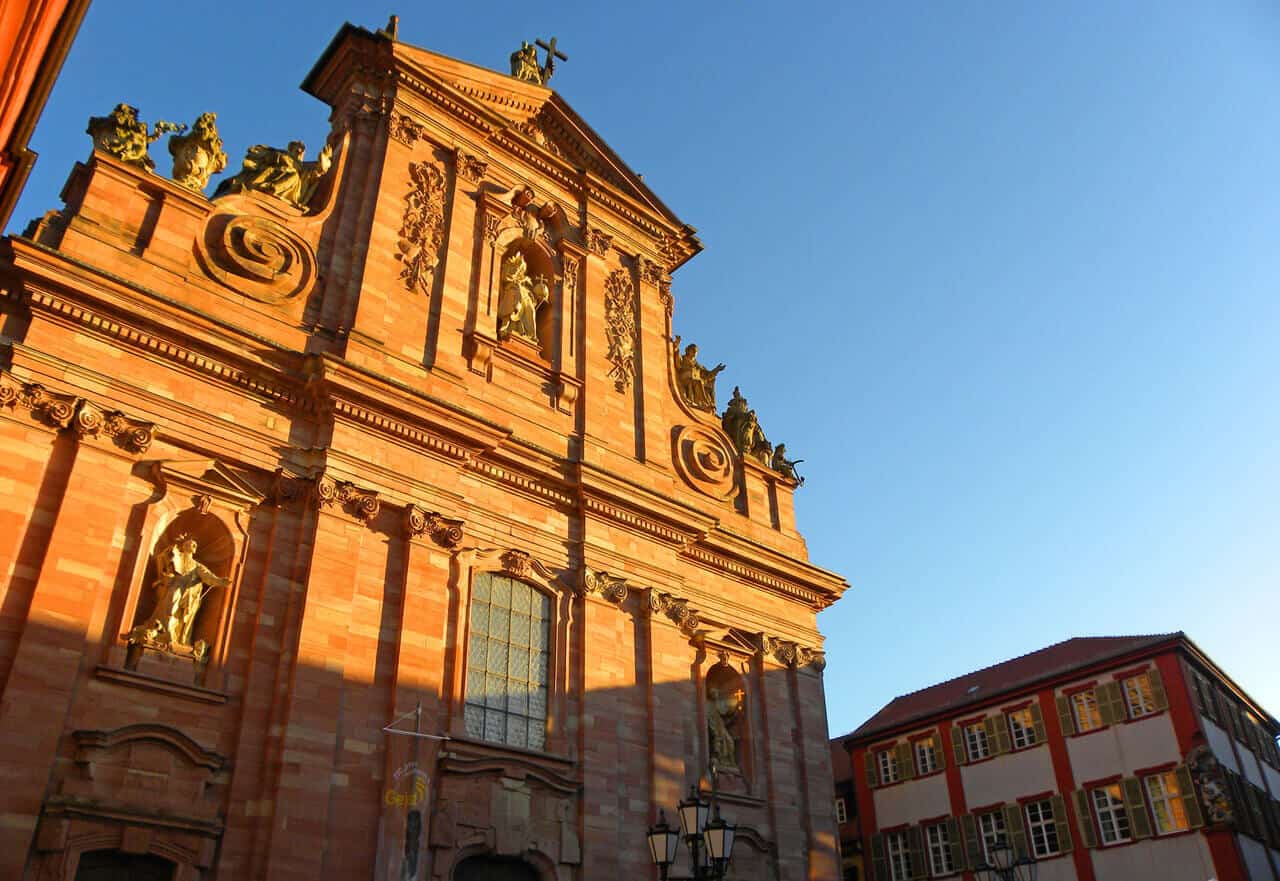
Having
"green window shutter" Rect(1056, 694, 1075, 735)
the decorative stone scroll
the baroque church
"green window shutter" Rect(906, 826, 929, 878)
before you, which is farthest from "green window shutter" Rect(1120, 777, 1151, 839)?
the decorative stone scroll

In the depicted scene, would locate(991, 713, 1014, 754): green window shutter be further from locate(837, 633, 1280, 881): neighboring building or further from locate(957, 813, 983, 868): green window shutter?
locate(957, 813, 983, 868): green window shutter

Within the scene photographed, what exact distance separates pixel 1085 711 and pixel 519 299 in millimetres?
20697

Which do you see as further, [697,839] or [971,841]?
[971,841]

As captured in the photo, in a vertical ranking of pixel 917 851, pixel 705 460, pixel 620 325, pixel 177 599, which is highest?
pixel 620 325

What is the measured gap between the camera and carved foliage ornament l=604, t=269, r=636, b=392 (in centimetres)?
2156

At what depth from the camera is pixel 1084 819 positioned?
2945 centimetres

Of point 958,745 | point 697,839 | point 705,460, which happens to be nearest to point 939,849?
point 958,745

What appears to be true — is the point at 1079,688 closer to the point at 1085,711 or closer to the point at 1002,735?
the point at 1085,711

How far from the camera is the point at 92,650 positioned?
12.9 m

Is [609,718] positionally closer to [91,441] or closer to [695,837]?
[695,837]

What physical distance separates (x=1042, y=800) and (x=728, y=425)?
15509 millimetres

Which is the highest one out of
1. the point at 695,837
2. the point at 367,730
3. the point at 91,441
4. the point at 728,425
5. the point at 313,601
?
the point at 728,425

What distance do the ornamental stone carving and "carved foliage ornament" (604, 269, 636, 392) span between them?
5.72 ft

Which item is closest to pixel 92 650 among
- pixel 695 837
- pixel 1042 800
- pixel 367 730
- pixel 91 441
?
pixel 91 441
